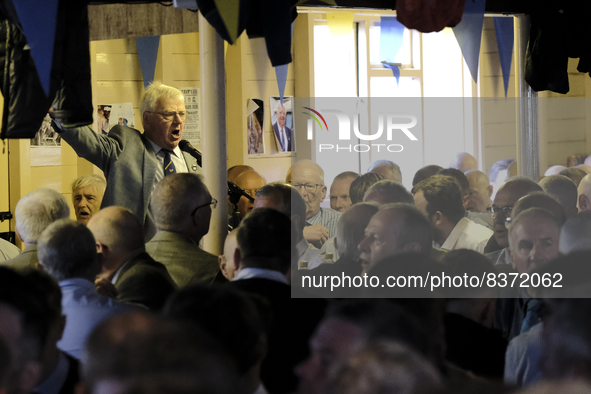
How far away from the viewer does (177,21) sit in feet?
7.86

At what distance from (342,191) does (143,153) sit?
3.70 ft

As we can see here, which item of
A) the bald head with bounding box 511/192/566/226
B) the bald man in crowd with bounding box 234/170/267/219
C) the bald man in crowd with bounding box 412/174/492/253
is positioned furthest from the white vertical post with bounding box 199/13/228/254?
the bald man in crowd with bounding box 234/170/267/219

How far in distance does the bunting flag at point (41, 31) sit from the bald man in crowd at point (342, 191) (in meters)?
1.81

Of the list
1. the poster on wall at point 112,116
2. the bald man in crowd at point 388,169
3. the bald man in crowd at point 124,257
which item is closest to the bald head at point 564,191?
the bald man in crowd at point 388,169

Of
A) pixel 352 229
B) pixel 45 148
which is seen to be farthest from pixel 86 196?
pixel 352 229

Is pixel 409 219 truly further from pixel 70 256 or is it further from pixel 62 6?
pixel 62 6

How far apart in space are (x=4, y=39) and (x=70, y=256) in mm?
832

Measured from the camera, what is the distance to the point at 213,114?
7.14 feet

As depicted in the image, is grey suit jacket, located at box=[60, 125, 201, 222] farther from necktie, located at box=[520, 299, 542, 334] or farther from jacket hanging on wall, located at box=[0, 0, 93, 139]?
necktie, located at box=[520, 299, 542, 334]

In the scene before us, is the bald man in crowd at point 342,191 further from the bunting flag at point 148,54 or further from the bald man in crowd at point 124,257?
the bunting flag at point 148,54

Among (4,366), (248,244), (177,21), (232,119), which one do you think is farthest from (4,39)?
(232,119)

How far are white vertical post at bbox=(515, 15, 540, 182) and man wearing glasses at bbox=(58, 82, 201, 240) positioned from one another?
165 centimetres

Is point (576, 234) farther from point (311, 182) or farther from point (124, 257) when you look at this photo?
point (311, 182)

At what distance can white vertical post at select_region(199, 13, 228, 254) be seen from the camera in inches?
85.4
